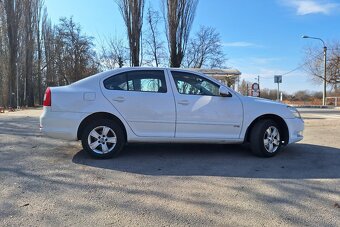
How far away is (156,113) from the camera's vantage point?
6.77m

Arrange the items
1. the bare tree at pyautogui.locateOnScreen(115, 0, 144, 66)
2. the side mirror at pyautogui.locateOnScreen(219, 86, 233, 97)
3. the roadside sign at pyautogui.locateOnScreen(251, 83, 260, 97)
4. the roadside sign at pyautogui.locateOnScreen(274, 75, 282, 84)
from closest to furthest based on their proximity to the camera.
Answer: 1. the side mirror at pyautogui.locateOnScreen(219, 86, 233, 97)
2. the roadside sign at pyautogui.locateOnScreen(251, 83, 260, 97)
3. the bare tree at pyautogui.locateOnScreen(115, 0, 144, 66)
4. the roadside sign at pyautogui.locateOnScreen(274, 75, 282, 84)

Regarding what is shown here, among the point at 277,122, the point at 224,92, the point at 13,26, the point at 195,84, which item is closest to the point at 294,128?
the point at 277,122

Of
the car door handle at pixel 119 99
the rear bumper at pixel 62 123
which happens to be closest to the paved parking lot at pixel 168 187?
the rear bumper at pixel 62 123

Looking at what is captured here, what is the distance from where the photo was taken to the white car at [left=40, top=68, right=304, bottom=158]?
261 inches

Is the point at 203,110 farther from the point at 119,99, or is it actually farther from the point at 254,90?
the point at 254,90

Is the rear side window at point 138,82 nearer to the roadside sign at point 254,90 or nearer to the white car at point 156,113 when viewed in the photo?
the white car at point 156,113

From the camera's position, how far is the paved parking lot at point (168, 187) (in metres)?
4.04

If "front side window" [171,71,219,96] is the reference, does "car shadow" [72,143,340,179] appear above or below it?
below

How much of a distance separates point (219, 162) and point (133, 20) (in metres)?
15.4

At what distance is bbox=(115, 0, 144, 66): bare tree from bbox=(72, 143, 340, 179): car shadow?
44.2 feet

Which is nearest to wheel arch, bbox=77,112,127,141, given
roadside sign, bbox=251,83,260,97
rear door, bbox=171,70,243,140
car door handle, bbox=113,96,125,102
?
car door handle, bbox=113,96,125,102

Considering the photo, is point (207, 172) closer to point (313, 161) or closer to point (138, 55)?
point (313, 161)

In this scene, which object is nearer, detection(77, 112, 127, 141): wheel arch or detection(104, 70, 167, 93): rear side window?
detection(77, 112, 127, 141): wheel arch

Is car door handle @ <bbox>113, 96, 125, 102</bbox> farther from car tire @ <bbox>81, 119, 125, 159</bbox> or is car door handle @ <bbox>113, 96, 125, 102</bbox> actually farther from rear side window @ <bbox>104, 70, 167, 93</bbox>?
car tire @ <bbox>81, 119, 125, 159</bbox>
